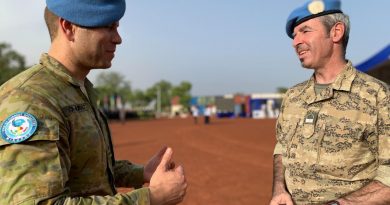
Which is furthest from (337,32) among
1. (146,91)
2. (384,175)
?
(146,91)

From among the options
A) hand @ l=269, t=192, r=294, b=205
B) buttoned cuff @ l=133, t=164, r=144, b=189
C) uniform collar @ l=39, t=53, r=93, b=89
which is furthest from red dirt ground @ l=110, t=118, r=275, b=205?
uniform collar @ l=39, t=53, r=93, b=89

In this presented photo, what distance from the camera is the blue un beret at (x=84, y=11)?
1.51 m

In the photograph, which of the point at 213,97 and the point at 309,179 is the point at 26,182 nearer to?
the point at 309,179

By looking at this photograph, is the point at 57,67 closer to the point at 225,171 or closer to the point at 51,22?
the point at 51,22

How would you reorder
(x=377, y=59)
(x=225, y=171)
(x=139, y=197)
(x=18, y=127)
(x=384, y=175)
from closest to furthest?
1. (x=18, y=127)
2. (x=139, y=197)
3. (x=384, y=175)
4. (x=225, y=171)
5. (x=377, y=59)

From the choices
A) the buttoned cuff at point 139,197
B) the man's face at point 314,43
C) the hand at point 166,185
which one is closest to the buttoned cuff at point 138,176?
the hand at point 166,185

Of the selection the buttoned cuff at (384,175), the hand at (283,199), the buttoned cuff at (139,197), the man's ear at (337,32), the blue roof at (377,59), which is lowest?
the hand at (283,199)

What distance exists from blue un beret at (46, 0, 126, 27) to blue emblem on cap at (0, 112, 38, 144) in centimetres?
43

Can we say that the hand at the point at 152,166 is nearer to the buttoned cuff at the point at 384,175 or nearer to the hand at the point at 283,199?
the hand at the point at 283,199

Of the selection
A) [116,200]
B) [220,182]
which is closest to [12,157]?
[116,200]

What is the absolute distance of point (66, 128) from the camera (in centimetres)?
143

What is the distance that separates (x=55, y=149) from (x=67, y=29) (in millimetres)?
511

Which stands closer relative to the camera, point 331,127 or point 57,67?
point 57,67

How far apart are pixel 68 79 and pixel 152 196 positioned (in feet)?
1.90
